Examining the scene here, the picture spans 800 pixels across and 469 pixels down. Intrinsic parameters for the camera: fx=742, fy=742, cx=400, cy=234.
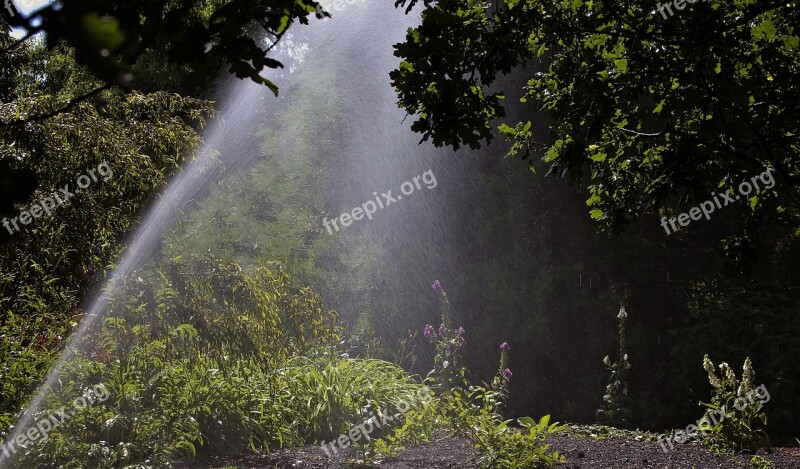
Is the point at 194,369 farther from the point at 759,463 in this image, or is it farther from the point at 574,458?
the point at 759,463

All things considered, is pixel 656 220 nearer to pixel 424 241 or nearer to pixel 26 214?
pixel 424 241

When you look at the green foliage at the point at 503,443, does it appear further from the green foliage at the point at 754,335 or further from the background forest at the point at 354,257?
the green foliage at the point at 754,335

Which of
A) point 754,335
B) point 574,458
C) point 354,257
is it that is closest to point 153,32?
point 574,458

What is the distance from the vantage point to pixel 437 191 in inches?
360

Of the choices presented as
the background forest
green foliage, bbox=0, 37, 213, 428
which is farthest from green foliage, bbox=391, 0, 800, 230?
green foliage, bbox=0, 37, 213, 428

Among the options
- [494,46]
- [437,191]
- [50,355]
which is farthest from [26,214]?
[437,191]

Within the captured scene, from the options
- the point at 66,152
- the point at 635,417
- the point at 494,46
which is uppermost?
the point at 66,152

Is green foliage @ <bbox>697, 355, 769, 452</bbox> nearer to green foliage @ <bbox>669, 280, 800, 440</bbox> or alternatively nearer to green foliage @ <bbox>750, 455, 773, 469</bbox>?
green foliage @ <bbox>750, 455, 773, 469</bbox>

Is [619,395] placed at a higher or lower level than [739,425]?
higher

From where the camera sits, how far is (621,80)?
115 inches

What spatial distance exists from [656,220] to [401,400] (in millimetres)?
4081

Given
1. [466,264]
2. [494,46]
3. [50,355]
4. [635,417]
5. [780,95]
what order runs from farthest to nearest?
[466,264] < [635,417] < [50,355] < [780,95] < [494,46]

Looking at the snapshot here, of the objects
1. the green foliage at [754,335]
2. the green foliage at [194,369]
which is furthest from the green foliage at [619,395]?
the green foliage at [194,369]

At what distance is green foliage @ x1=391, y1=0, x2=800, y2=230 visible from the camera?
2562 mm
